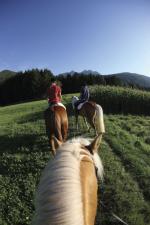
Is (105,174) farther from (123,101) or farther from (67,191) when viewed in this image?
(123,101)

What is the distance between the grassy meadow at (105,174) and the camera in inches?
410

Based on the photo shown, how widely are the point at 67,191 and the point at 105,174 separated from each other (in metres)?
9.55

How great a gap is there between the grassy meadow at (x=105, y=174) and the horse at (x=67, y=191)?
4.34 metres

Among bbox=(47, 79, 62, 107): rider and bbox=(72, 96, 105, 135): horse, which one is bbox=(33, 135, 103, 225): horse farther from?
bbox=(72, 96, 105, 135): horse

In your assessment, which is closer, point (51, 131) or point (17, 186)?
point (17, 186)

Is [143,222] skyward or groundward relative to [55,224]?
groundward

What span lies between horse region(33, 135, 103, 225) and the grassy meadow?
4.34 metres


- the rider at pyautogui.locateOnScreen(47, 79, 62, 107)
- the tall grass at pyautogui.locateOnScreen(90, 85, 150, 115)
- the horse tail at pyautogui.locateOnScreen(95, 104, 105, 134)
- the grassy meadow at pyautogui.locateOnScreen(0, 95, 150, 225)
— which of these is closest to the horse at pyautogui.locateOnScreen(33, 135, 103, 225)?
the grassy meadow at pyautogui.locateOnScreen(0, 95, 150, 225)

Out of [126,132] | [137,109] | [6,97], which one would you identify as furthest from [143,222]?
[6,97]

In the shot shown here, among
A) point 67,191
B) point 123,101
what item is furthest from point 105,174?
point 123,101

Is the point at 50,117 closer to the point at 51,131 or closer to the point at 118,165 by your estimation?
the point at 51,131

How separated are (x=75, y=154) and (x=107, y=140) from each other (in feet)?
42.9

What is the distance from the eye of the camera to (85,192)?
3510 millimetres

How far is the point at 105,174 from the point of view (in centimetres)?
1267
